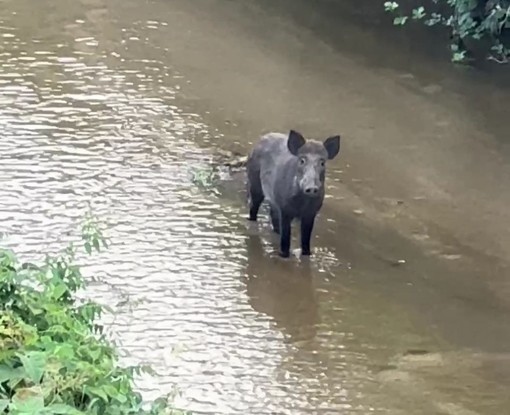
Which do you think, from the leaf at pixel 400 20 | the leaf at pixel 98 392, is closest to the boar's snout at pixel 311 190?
the leaf at pixel 98 392

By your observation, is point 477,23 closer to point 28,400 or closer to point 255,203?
point 255,203

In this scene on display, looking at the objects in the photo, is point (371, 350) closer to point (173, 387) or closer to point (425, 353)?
point (425, 353)

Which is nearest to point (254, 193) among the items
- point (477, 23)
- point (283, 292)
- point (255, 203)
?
point (255, 203)

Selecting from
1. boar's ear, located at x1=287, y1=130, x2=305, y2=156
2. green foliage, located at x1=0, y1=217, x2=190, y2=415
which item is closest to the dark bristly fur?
boar's ear, located at x1=287, y1=130, x2=305, y2=156

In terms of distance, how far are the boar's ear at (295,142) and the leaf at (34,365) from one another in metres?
3.65

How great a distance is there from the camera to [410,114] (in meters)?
10.2

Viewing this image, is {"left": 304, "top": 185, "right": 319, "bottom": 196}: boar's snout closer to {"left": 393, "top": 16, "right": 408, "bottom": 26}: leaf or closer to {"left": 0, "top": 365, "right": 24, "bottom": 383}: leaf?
{"left": 0, "top": 365, "right": 24, "bottom": 383}: leaf

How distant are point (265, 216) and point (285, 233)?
0.76m

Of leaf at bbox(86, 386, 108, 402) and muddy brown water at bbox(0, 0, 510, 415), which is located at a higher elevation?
leaf at bbox(86, 386, 108, 402)

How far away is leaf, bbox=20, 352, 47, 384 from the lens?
12.4 feet

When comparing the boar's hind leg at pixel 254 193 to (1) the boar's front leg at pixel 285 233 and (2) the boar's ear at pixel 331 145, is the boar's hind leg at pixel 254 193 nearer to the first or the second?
(1) the boar's front leg at pixel 285 233

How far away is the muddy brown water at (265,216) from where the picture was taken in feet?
19.7

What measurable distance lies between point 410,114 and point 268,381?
4.99 meters

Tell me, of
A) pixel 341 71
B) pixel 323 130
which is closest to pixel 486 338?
pixel 323 130
